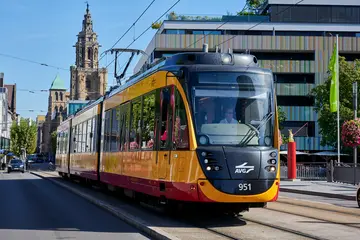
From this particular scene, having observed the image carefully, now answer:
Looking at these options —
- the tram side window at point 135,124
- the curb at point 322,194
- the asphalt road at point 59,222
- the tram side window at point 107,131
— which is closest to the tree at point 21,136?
the curb at point 322,194

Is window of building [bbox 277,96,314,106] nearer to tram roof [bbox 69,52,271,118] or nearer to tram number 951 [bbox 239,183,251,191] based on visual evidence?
tram roof [bbox 69,52,271,118]

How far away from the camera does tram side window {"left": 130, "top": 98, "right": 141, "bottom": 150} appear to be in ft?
49.5

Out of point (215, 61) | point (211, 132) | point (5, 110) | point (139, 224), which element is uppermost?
point (5, 110)

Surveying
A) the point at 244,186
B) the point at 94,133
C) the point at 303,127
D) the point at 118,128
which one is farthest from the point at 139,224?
the point at 303,127

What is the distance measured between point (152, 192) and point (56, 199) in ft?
24.7

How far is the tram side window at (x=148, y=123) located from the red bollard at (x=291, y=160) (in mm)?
20808

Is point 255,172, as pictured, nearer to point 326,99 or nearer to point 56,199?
point 56,199

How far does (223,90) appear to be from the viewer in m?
12.3

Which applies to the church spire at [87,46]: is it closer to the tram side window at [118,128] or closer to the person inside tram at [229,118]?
the tram side window at [118,128]

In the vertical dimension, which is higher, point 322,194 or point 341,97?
point 341,97

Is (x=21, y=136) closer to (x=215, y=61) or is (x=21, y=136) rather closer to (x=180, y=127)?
(x=215, y=61)

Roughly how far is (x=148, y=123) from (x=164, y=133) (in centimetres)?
127

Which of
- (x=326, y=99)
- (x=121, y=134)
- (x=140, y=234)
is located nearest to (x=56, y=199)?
(x=121, y=134)

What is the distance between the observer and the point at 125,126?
54.4ft
